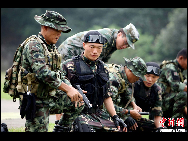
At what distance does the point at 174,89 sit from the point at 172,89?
0.05 meters

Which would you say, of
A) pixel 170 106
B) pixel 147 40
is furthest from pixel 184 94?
pixel 147 40

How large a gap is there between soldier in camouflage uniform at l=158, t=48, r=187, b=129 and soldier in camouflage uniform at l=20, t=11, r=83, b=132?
155 inches

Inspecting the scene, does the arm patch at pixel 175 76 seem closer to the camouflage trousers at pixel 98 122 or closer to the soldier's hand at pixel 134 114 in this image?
the soldier's hand at pixel 134 114

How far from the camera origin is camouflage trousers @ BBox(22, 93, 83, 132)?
14.6ft

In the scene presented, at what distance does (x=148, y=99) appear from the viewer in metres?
6.88

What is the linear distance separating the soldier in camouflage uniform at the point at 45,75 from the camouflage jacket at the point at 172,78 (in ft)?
12.7

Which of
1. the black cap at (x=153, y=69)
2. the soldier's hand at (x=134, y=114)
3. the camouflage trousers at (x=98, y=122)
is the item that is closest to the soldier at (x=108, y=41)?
the black cap at (x=153, y=69)

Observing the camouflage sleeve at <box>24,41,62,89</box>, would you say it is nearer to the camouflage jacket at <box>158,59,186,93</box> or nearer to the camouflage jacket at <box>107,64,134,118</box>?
the camouflage jacket at <box>107,64,134,118</box>

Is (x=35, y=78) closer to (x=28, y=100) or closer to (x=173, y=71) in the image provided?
(x=28, y=100)

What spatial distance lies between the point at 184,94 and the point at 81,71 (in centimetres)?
394

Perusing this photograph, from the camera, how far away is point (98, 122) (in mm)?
5227

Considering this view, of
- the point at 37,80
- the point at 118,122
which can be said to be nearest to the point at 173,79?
the point at 118,122

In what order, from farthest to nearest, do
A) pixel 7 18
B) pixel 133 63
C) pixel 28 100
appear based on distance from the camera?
pixel 7 18 → pixel 133 63 → pixel 28 100

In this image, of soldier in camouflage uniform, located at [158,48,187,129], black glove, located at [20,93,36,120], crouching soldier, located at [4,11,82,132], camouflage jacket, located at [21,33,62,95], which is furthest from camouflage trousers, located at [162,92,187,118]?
black glove, located at [20,93,36,120]
